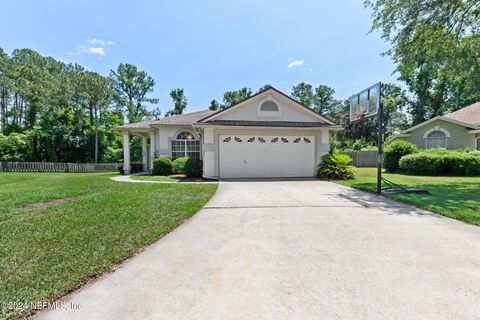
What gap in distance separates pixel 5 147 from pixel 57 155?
424 centimetres

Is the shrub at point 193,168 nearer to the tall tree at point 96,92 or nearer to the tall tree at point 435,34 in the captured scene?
the tall tree at point 435,34

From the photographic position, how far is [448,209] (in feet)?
21.4

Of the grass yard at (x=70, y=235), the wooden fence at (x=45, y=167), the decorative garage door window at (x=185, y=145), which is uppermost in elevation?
the decorative garage door window at (x=185, y=145)

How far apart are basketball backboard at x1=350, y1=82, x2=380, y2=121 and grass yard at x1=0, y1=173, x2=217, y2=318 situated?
7103 mm

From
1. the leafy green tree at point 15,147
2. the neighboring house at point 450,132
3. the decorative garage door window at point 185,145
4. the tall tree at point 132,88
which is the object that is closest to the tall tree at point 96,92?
the leafy green tree at point 15,147

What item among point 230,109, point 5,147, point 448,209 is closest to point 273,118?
point 230,109

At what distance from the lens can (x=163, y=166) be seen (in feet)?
50.0

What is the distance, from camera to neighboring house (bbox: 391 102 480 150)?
19.2 meters

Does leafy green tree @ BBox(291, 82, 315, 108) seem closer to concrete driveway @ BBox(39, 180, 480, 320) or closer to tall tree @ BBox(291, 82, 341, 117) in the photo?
tall tree @ BBox(291, 82, 341, 117)

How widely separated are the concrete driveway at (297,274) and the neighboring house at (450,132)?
19078 millimetres

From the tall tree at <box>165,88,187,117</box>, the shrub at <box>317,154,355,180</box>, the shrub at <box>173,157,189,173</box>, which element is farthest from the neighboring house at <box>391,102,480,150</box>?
the tall tree at <box>165,88,187,117</box>

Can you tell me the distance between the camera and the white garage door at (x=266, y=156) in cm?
1424

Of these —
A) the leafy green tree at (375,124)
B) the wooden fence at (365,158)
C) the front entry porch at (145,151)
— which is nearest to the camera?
the front entry porch at (145,151)

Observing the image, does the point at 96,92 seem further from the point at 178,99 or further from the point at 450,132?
the point at 450,132
